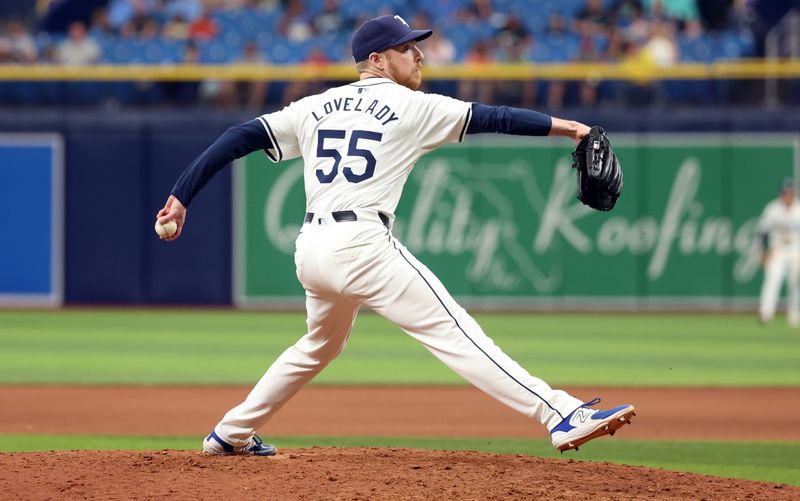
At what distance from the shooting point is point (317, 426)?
809 centimetres

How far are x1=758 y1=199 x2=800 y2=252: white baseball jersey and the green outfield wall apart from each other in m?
1.49

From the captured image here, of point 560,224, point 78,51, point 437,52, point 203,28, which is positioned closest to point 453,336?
point 560,224

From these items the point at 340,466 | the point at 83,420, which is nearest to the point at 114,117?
the point at 83,420

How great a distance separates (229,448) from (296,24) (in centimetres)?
1397

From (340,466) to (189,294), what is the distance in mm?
12883

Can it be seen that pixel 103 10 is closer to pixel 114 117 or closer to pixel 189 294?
pixel 114 117

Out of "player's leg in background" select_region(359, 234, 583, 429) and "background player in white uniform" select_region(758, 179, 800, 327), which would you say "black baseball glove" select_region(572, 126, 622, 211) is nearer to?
"player's leg in background" select_region(359, 234, 583, 429)

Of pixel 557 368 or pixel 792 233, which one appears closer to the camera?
pixel 557 368

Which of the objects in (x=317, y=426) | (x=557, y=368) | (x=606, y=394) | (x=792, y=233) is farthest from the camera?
(x=792, y=233)

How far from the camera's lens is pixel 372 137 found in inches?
205

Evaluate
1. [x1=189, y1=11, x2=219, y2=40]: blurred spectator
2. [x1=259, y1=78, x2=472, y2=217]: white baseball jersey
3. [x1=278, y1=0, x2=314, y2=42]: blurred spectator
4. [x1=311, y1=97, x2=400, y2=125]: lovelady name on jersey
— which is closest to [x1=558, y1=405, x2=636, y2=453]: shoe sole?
[x1=259, y1=78, x2=472, y2=217]: white baseball jersey

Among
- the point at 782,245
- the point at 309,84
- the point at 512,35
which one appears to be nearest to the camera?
the point at 782,245

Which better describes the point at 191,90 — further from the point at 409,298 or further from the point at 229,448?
the point at 409,298

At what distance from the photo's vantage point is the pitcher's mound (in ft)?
16.3
